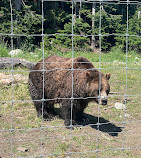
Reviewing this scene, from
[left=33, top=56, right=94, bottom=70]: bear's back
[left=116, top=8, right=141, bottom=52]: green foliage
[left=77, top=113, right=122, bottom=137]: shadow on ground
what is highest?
[left=116, top=8, right=141, bottom=52]: green foliage

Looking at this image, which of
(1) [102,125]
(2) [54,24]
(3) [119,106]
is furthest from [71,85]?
(2) [54,24]

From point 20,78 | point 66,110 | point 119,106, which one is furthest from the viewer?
point 20,78

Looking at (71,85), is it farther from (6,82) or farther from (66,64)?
(6,82)

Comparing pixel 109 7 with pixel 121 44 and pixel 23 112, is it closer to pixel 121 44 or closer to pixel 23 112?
pixel 121 44

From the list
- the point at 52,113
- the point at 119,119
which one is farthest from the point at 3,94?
the point at 119,119

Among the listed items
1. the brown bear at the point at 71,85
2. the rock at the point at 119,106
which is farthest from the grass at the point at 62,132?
the brown bear at the point at 71,85

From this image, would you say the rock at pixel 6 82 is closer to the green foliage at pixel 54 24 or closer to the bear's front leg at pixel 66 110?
the bear's front leg at pixel 66 110

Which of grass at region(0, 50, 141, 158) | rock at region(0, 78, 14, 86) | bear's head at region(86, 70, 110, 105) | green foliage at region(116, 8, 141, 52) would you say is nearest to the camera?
grass at region(0, 50, 141, 158)

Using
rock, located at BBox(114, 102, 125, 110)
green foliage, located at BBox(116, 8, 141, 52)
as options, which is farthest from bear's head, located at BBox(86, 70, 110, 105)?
green foliage, located at BBox(116, 8, 141, 52)

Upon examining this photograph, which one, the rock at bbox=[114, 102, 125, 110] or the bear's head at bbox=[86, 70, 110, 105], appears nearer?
the bear's head at bbox=[86, 70, 110, 105]

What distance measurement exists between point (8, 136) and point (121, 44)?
1235cm

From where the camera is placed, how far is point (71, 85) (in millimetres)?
4883

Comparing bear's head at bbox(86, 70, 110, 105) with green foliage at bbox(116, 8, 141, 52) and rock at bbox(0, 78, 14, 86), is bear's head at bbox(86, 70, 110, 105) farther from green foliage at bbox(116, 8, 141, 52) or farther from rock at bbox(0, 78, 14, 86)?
green foliage at bbox(116, 8, 141, 52)

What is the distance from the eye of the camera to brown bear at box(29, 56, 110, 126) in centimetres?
467
